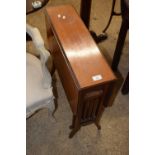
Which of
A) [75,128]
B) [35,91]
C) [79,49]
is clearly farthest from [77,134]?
[79,49]

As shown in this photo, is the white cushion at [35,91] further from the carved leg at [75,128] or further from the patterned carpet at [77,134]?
the patterned carpet at [77,134]

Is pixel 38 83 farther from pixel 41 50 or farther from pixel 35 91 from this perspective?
pixel 41 50

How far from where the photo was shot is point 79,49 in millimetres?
1126

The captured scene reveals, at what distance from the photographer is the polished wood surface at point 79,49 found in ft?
3.38

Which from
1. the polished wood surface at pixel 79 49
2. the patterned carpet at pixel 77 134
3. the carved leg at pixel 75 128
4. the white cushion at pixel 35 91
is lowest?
the patterned carpet at pixel 77 134

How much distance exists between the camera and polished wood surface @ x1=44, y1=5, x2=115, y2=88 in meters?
1.03

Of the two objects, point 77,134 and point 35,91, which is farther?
point 77,134

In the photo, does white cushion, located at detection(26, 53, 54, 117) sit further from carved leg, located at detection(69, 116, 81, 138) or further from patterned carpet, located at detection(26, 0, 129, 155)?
patterned carpet, located at detection(26, 0, 129, 155)

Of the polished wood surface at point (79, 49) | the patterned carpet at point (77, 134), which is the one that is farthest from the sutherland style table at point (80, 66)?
the patterned carpet at point (77, 134)

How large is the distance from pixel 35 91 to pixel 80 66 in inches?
10.7

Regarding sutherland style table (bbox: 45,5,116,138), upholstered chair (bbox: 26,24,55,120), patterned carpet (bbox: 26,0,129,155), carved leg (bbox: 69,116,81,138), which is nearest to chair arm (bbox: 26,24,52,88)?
upholstered chair (bbox: 26,24,55,120)

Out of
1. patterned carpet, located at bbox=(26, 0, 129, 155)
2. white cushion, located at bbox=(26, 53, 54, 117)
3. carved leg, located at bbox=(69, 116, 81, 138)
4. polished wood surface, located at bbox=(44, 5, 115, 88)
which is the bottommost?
patterned carpet, located at bbox=(26, 0, 129, 155)
